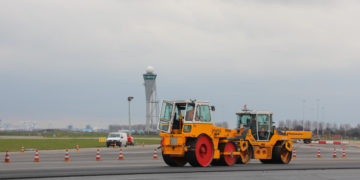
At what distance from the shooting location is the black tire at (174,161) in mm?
24922

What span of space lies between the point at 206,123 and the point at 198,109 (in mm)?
800

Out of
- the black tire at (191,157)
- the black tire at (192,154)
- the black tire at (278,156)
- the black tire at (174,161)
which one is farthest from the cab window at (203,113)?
the black tire at (278,156)

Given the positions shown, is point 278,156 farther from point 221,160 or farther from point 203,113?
point 203,113

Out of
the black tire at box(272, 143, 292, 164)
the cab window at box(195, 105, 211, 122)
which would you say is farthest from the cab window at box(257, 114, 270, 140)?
the cab window at box(195, 105, 211, 122)

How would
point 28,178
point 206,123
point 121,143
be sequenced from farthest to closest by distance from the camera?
point 121,143 → point 206,123 → point 28,178

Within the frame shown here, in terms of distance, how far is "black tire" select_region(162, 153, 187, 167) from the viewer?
81.8 feet

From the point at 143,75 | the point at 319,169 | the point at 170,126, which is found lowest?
the point at 319,169

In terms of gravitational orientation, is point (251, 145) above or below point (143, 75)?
below

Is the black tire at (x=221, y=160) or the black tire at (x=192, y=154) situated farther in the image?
the black tire at (x=221, y=160)

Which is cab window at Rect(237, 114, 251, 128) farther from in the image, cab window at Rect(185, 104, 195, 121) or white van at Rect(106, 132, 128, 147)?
white van at Rect(106, 132, 128, 147)

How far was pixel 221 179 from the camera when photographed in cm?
1819

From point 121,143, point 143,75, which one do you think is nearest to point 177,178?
point 121,143

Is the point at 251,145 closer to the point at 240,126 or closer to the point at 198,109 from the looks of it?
the point at 240,126

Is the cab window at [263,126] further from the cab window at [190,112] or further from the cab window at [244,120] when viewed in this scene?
the cab window at [190,112]
